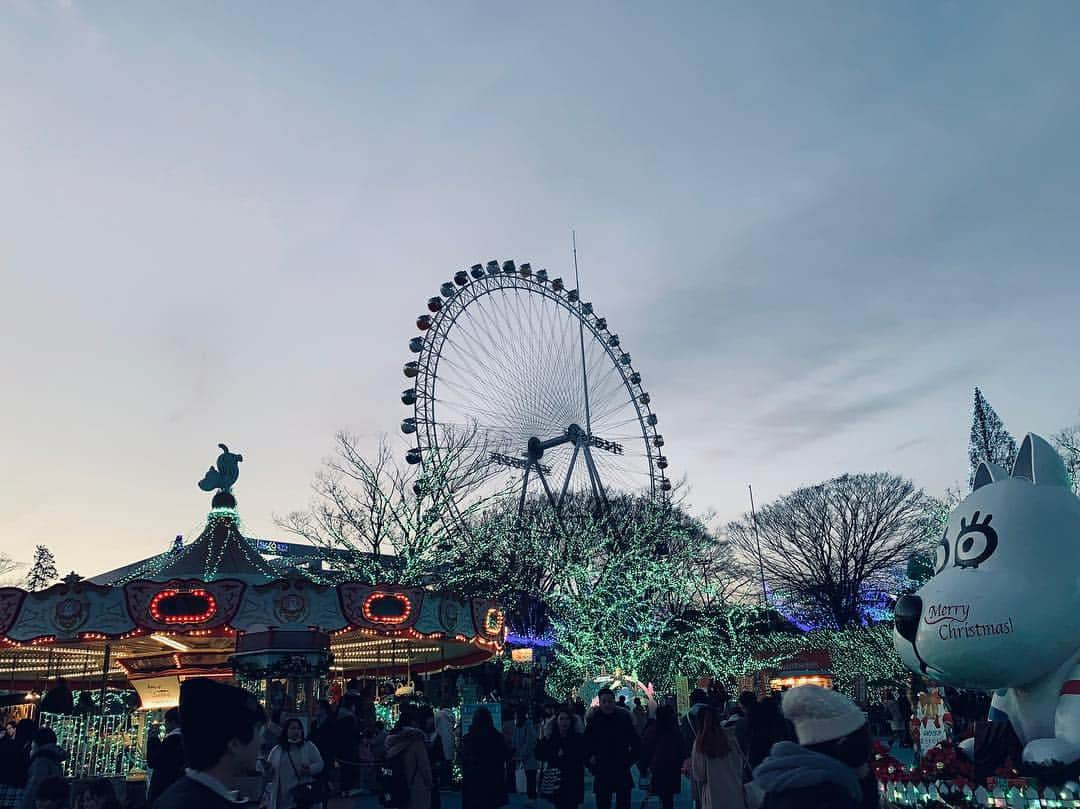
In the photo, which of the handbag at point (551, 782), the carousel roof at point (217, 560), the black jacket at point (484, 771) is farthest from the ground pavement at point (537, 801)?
the carousel roof at point (217, 560)

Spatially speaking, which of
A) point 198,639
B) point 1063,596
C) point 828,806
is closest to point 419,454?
point 198,639

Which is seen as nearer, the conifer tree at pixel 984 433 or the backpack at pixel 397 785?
the backpack at pixel 397 785

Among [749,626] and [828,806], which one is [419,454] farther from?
[828,806]

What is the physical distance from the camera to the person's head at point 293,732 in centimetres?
801

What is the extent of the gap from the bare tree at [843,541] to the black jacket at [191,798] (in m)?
36.3

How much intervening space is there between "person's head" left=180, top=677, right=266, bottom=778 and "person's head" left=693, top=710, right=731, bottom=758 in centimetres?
453

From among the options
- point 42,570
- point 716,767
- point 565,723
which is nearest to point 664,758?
point 565,723

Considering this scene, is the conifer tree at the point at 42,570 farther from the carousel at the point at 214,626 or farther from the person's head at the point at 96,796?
the person's head at the point at 96,796

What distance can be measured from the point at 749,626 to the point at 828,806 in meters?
40.0

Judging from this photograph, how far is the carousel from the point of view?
1488 cm

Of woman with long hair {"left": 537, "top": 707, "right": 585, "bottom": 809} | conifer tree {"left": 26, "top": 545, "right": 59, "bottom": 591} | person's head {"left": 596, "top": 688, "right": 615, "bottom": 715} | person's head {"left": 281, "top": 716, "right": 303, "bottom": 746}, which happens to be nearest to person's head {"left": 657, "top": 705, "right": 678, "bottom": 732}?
person's head {"left": 596, "top": 688, "right": 615, "bottom": 715}

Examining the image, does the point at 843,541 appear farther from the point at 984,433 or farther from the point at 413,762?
the point at 413,762

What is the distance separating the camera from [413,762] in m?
8.20

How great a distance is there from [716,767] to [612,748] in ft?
8.25
